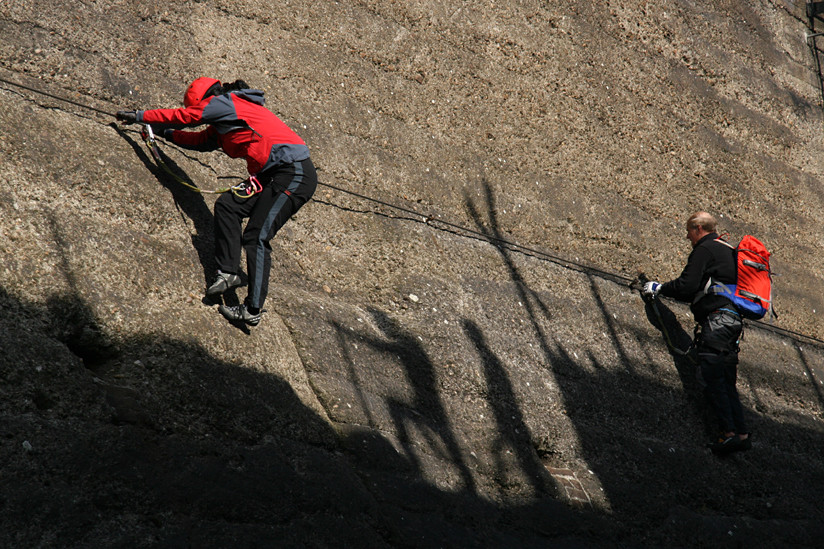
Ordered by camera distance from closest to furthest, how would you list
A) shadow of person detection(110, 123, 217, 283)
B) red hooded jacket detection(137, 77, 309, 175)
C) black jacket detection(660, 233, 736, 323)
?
red hooded jacket detection(137, 77, 309, 175) → shadow of person detection(110, 123, 217, 283) → black jacket detection(660, 233, 736, 323)

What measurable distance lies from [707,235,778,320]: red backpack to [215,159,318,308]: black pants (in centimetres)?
364

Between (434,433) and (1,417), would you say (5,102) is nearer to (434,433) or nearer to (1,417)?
(1,417)

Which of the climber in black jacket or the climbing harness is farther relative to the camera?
the climber in black jacket

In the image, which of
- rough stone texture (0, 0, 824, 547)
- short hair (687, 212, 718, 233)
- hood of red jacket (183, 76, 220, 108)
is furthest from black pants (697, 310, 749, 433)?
hood of red jacket (183, 76, 220, 108)

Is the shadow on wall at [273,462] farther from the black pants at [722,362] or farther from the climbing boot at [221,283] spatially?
the black pants at [722,362]

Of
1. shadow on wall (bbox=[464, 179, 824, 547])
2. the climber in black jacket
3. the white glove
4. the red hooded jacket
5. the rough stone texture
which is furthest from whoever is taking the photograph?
the white glove

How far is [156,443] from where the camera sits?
296 cm

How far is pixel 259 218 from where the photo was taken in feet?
12.4

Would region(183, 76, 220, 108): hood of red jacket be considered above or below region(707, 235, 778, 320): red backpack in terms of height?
above

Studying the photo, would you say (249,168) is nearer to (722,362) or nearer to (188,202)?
(188,202)

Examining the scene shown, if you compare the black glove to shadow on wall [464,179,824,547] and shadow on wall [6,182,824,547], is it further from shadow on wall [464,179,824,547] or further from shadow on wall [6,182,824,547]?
shadow on wall [464,179,824,547]

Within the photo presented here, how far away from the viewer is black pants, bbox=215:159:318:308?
370 centimetres

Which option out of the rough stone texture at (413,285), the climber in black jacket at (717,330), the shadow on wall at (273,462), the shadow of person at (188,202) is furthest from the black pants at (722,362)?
the shadow of person at (188,202)

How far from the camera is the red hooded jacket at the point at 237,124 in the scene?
12.4ft
